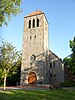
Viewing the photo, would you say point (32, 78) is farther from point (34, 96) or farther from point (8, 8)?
point (8, 8)

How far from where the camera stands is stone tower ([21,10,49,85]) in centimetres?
3992

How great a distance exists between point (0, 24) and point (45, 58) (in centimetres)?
2711

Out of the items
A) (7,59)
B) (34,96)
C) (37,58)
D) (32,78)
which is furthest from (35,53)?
(34,96)

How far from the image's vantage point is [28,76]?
1601 inches

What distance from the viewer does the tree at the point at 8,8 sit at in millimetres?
14508

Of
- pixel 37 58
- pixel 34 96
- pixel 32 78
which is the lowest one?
pixel 34 96

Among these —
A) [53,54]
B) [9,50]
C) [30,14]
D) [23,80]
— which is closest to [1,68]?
[9,50]

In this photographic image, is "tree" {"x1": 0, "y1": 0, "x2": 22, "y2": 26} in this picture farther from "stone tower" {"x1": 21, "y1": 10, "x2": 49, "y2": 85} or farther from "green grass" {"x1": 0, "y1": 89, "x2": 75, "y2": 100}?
"stone tower" {"x1": 21, "y1": 10, "x2": 49, "y2": 85}

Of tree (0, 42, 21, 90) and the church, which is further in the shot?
the church

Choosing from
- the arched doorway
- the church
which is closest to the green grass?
the church

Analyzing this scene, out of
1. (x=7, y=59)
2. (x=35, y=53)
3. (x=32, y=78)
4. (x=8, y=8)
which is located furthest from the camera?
(x=35, y=53)

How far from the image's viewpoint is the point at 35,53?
136 ft

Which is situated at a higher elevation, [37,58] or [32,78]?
[37,58]

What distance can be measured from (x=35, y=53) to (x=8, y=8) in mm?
27249
